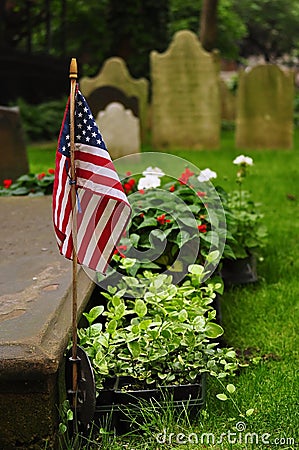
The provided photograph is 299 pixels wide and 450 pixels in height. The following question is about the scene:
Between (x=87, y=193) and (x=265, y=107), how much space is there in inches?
359

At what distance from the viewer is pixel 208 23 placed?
52.7ft

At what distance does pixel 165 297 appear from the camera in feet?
10.4

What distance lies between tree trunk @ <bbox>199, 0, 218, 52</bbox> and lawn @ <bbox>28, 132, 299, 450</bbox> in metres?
10.1

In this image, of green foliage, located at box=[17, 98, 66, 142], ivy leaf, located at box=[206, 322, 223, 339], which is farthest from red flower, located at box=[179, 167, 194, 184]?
green foliage, located at box=[17, 98, 66, 142]

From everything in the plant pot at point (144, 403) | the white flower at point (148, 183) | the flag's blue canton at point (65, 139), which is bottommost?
the plant pot at point (144, 403)

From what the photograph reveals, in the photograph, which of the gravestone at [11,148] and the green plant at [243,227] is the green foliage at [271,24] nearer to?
the gravestone at [11,148]

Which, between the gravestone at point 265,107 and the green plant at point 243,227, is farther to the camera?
the gravestone at point 265,107

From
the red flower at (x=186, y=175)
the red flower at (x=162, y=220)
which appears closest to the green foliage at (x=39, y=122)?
the red flower at (x=186, y=175)

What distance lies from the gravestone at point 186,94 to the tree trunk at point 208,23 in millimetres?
4226

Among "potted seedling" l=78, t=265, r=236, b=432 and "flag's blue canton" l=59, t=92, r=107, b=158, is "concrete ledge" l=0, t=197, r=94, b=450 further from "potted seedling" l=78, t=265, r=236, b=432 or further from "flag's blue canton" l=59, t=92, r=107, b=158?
"flag's blue canton" l=59, t=92, r=107, b=158

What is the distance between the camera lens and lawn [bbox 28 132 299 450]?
2594 millimetres

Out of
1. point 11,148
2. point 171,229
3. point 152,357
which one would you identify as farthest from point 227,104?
point 152,357

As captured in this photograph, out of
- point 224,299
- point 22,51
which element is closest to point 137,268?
point 224,299

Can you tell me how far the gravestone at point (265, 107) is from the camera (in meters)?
11.1
